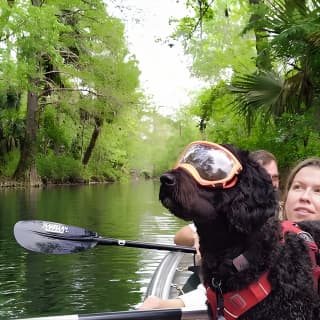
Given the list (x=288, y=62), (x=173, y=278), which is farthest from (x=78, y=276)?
(x=288, y=62)

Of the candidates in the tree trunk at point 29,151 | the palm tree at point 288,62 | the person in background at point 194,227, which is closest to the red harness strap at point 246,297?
the person in background at point 194,227

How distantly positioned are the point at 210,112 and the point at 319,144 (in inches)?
196

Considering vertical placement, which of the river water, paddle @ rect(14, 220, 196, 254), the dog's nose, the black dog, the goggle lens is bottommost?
the river water

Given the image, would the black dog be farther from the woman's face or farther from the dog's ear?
the woman's face

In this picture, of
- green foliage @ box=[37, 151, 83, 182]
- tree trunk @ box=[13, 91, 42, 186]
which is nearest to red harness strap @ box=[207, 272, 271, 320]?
tree trunk @ box=[13, 91, 42, 186]

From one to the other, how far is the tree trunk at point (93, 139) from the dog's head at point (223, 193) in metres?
30.1

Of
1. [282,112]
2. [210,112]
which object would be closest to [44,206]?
[210,112]

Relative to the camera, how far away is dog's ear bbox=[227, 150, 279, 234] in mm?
1876

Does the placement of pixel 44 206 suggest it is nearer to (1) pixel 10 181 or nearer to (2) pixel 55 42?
(2) pixel 55 42

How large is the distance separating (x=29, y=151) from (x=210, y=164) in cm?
2491

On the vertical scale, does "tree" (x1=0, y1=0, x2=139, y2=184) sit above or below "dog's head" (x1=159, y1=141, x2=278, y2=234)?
above

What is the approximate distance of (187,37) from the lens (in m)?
14.4

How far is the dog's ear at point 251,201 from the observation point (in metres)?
1.88

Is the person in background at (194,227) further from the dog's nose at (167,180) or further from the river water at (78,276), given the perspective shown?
the river water at (78,276)
